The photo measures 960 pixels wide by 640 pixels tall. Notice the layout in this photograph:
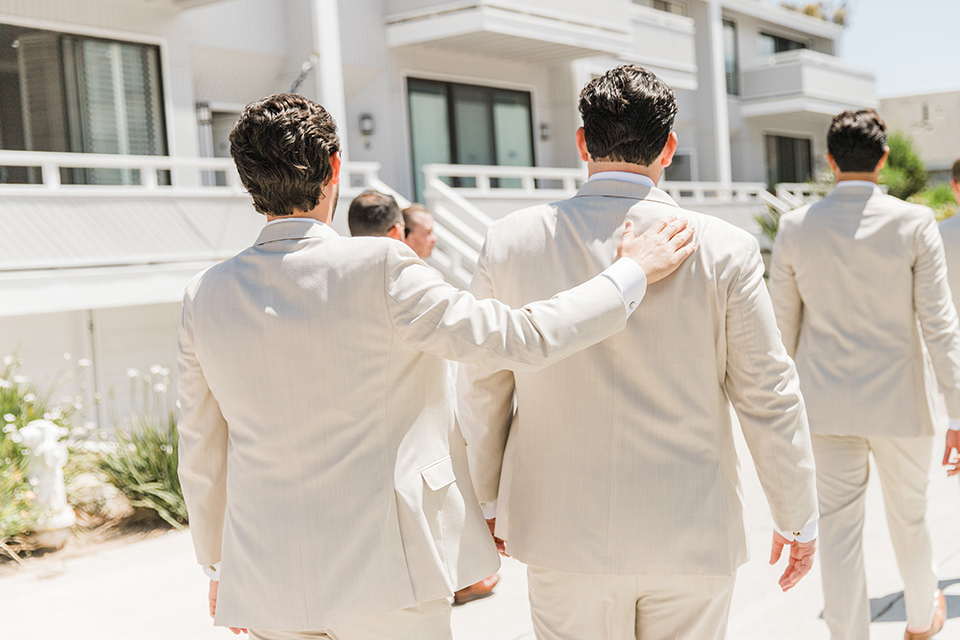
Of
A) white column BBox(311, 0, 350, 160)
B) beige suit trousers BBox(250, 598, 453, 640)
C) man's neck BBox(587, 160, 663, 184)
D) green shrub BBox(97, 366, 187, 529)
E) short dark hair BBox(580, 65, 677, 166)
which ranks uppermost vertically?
white column BBox(311, 0, 350, 160)

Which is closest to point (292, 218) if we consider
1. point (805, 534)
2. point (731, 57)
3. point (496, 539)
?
point (496, 539)

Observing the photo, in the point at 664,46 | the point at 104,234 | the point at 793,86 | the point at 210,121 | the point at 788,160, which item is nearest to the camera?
the point at 104,234

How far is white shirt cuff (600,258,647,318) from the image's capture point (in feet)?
8.17

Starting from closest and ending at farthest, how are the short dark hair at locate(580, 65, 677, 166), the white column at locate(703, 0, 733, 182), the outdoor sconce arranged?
1. the short dark hair at locate(580, 65, 677, 166)
2. the outdoor sconce
3. the white column at locate(703, 0, 733, 182)

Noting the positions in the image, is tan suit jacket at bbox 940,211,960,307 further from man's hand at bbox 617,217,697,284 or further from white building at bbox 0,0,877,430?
white building at bbox 0,0,877,430

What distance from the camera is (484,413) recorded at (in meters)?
2.95

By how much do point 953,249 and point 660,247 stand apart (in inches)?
135

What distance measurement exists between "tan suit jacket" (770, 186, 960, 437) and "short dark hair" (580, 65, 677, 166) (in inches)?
67.0

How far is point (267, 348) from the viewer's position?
244cm

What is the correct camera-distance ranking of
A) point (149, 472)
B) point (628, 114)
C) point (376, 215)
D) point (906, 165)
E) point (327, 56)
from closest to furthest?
point (628, 114) < point (376, 215) < point (149, 472) < point (327, 56) < point (906, 165)

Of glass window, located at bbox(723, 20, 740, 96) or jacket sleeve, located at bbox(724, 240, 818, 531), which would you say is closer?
jacket sleeve, located at bbox(724, 240, 818, 531)

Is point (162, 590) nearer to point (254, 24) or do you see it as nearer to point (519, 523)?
point (519, 523)

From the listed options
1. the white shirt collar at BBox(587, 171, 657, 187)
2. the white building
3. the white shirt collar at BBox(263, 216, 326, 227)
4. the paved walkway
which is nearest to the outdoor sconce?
the white building

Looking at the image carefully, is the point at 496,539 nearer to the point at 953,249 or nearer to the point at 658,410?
the point at 658,410
